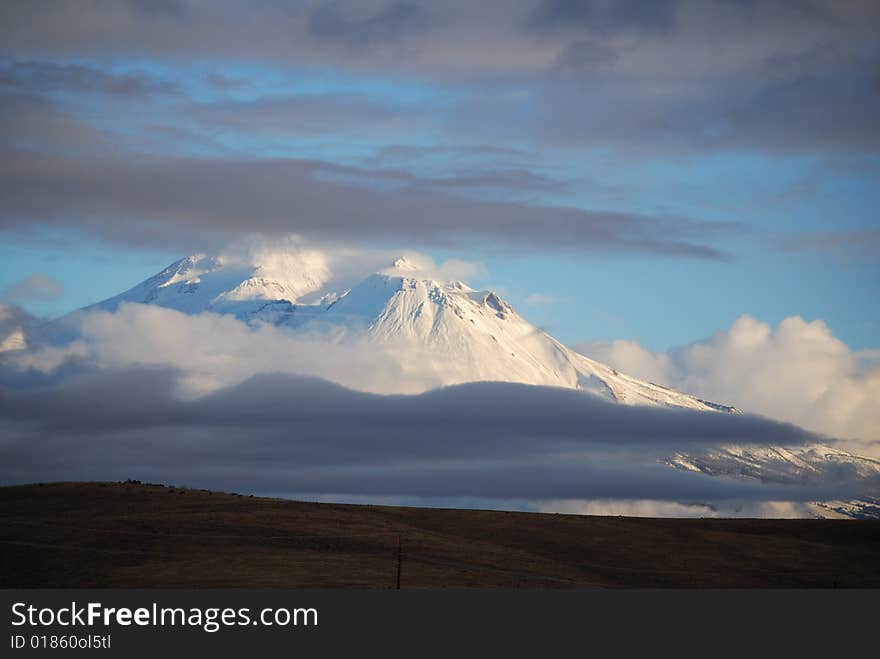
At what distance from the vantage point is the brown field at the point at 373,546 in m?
92.7

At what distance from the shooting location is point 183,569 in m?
92.5

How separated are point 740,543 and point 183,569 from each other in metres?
55.4

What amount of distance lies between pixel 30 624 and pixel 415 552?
150 ft

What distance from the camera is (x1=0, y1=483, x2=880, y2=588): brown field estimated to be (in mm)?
92688

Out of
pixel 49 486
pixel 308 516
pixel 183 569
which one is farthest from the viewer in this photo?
pixel 49 486

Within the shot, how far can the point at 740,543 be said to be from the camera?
12131 centimetres

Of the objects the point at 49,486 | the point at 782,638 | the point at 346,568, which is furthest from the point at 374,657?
the point at 49,486

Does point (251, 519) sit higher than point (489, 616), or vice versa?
point (251, 519)

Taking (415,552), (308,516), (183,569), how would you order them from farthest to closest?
1. (308,516)
2. (415,552)
3. (183,569)

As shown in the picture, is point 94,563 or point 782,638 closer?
point 782,638

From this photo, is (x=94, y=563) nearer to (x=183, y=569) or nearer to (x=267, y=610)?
(x=183, y=569)

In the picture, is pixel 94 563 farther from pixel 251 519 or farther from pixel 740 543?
pixel 740 543

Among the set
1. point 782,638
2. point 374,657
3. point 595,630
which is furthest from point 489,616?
point 782,638

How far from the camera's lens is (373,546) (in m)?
107
